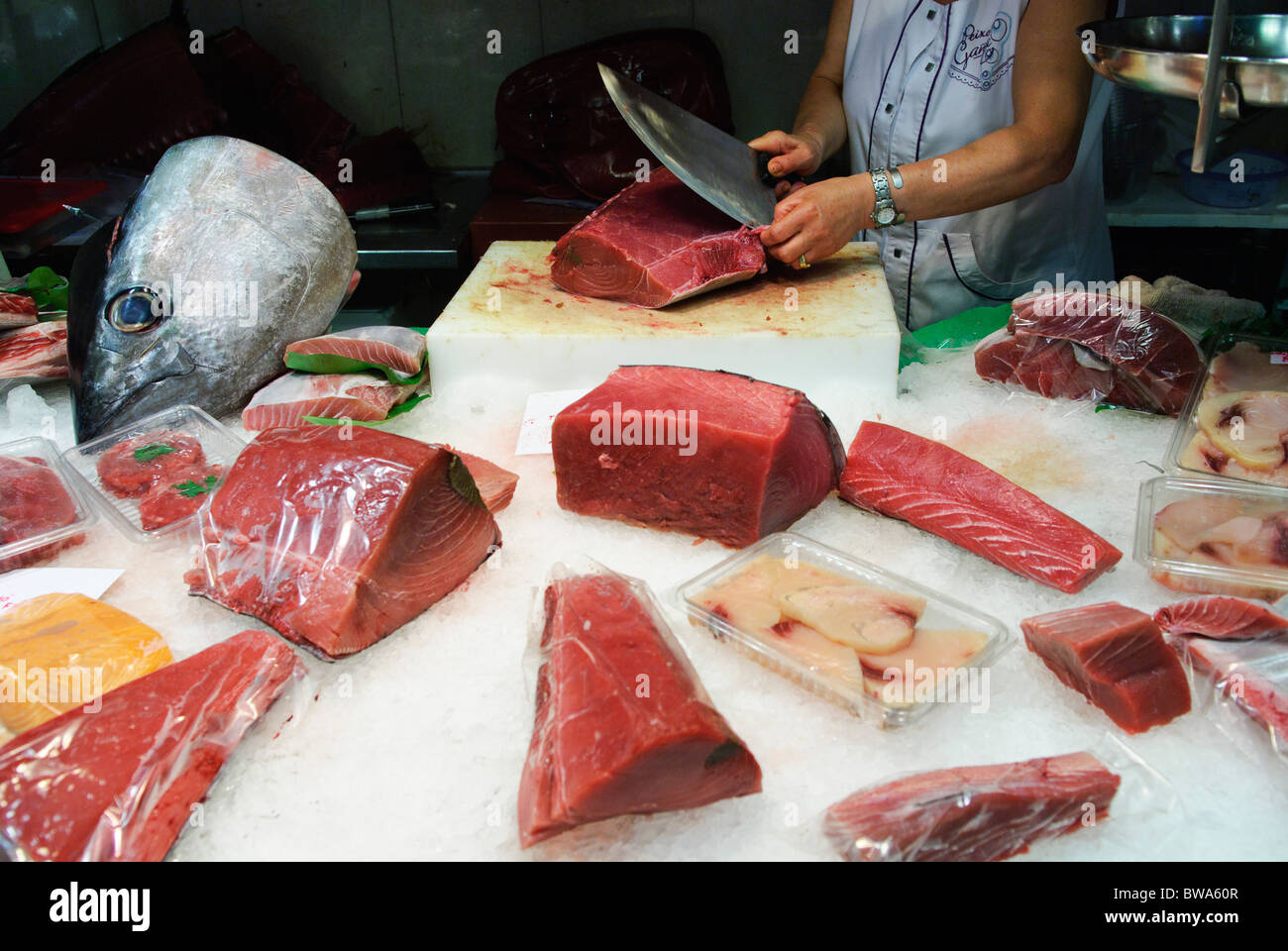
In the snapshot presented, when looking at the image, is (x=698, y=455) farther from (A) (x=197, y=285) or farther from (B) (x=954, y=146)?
(B) (x=954, y=146)

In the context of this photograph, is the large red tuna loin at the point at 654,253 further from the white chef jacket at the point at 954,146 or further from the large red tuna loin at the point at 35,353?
the large red tuna loin at the point at 35,353

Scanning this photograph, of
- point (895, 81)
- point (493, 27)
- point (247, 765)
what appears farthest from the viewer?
point (493, 27)

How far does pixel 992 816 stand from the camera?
53.4 inches

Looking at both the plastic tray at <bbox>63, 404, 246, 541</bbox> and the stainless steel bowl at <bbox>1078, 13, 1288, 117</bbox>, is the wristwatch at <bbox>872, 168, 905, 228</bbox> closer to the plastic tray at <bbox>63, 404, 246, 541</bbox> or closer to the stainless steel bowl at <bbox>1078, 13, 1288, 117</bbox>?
the stainless steel bowl at <bbox>1078, 13, 1288, 117</bbox>

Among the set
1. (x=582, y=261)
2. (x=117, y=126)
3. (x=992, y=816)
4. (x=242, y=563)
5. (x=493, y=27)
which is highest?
(x=493, y=27)

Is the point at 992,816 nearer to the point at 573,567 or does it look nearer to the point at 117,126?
the point at 573,567

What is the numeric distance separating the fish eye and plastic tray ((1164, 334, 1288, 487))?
2354 mm

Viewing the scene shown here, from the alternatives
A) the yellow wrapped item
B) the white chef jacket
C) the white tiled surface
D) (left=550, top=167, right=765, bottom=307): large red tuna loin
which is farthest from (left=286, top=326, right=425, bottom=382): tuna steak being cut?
the white tiled surface

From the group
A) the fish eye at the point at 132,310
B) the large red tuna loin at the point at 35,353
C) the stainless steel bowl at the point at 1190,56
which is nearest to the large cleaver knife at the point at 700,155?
the stainless steel bowl at the point at 1190,56

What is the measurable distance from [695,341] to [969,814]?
145cm

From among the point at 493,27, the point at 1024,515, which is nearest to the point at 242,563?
the point at 1024,515

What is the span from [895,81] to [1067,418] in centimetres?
145

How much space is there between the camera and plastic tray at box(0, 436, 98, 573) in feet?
6.45

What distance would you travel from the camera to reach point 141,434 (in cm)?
235
